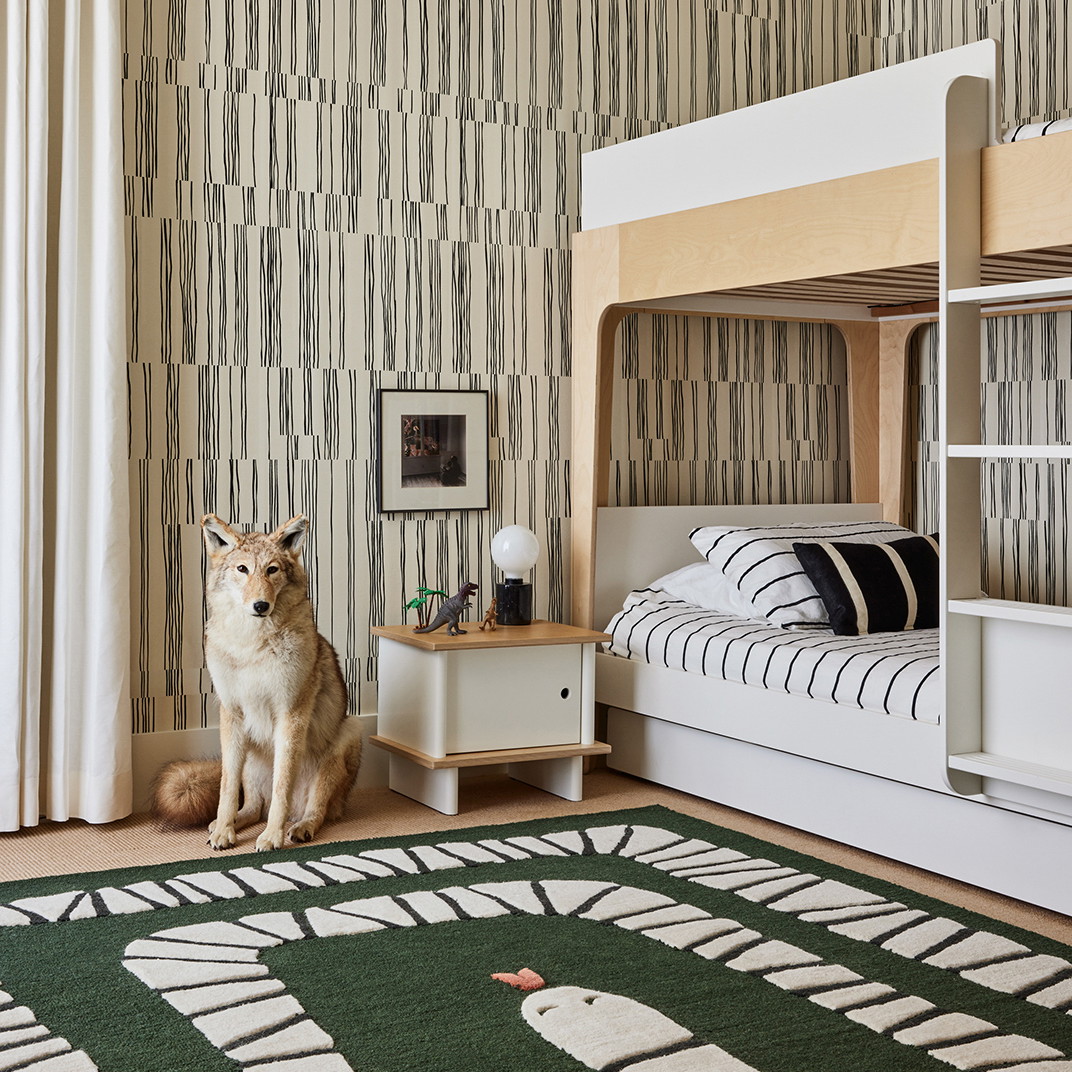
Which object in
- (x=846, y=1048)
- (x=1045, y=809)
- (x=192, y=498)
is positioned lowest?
(x=846, y=1048)

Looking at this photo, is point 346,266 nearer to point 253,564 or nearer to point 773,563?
point 253,564

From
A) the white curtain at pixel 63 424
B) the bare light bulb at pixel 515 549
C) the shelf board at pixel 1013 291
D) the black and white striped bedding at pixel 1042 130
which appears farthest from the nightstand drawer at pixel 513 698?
the black and white striped bedding at pixel 1042 130

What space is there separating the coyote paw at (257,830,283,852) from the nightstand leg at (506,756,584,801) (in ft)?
2.59

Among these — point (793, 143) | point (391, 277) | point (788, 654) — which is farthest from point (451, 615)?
point (793, 143)

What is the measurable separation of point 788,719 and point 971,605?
2.55 ft

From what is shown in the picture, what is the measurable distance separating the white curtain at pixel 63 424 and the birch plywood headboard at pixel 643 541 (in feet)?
5.24

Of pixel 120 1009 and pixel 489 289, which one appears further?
pixel 489 289

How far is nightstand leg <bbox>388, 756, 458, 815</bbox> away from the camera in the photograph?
372cm

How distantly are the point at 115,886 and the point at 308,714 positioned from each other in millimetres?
682

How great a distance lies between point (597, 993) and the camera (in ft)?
A: 7.83

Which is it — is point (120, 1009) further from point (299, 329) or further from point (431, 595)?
point (299, 329)

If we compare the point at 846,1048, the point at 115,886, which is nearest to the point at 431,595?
the point at 115,886

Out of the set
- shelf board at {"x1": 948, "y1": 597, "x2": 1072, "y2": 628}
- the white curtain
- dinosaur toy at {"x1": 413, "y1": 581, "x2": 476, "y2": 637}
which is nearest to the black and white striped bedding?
shelf board at {"x1": 948, "y1": 597, "x2": 1072, "y2": 628}

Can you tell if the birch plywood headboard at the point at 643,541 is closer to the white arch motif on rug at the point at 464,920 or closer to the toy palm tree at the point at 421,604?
the toy palm tree at the point at 421,604
